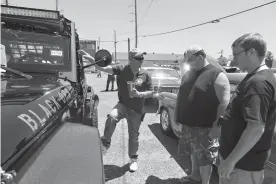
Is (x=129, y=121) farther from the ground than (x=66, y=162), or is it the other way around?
(x=66, y=162)

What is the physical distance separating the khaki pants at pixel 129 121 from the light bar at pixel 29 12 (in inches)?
61.9

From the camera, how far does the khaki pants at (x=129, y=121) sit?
11.7 ft

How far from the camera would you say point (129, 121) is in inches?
144

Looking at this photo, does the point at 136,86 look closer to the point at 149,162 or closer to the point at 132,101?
the point at 132,101

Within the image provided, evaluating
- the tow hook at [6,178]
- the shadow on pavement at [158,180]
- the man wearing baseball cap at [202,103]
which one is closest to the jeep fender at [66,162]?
the tow hook at [6,178]

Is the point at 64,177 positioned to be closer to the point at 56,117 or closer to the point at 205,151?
the point at 56,117

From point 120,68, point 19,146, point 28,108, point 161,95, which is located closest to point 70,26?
point 120,68

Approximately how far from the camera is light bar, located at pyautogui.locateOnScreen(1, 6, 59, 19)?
2.62m

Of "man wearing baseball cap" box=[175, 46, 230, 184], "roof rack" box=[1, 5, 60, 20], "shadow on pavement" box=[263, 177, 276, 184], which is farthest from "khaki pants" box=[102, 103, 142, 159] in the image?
"shadow on pavement" box=[263, 177, 276, 184]

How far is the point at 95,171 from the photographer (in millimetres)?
1191

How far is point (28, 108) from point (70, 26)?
201cm

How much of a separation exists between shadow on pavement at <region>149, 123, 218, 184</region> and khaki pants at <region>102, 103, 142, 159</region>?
2.84 feet

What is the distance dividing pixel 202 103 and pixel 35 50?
2.09m

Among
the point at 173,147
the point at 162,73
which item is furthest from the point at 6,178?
the point at 162,73
